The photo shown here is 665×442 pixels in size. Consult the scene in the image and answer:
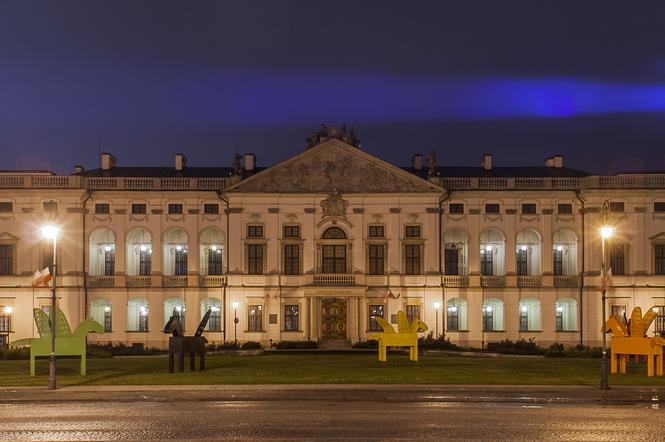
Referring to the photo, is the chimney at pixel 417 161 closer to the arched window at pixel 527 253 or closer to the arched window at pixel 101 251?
the arched window at pixel 527 253

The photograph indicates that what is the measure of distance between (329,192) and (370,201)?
333cm

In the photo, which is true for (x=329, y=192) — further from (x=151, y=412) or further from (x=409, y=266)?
(x=151, y=412)

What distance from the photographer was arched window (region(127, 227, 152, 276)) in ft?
244

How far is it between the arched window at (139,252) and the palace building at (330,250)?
114mm

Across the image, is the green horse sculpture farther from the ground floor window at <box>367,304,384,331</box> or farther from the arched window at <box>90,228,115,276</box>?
the ground floor window at <box>367,304,384,331</box>

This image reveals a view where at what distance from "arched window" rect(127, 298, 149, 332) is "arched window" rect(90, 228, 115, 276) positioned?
10.0 feet

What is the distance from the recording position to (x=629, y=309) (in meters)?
72.3

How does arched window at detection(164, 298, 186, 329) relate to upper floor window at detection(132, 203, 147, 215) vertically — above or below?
below

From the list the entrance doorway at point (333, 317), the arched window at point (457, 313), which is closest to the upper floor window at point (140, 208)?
the entrance doorway at point (333, 317)

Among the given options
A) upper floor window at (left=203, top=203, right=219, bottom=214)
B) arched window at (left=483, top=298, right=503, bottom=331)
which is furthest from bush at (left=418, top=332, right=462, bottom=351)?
upper floor window at (left=203, top=203, right=219, bottom=214)

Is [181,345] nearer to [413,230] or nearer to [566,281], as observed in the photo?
[413,230]

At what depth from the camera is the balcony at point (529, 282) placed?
241 feet

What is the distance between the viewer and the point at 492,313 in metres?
74.2

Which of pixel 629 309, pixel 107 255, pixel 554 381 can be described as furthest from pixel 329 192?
pixel 554 381
